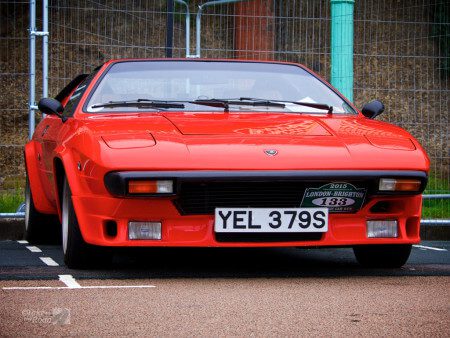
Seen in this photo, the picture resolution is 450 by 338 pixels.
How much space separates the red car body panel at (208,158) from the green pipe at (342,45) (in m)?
4.21

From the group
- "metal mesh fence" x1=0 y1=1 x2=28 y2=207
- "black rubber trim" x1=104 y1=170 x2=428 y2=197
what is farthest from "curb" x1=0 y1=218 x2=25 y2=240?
"black rubber trim" x1=104 y1=170 x2=428 y2=197

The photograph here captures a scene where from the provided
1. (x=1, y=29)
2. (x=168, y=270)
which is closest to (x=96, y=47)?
(x=1, y=29)

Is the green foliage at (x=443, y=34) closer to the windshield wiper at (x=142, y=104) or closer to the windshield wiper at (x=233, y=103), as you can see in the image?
the windshield wiper at (x=233, y=103)

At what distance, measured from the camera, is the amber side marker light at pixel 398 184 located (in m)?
6.48

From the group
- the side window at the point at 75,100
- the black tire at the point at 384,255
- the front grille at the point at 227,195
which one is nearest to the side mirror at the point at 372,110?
the black tire at the point at 384,255

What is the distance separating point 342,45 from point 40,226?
3.75 metres

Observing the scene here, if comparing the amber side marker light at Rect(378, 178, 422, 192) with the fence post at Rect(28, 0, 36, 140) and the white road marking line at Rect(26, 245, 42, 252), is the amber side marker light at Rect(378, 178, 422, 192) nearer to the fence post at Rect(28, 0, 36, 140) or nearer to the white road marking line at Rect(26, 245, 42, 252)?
the white road marking line at Rect(26, 245, 42, 252)

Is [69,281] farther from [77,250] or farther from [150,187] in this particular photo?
[150,187]

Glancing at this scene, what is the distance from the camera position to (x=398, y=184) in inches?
257

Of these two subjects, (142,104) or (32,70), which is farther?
(32,70)

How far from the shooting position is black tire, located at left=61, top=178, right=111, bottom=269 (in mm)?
6652

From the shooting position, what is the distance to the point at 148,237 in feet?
20.7

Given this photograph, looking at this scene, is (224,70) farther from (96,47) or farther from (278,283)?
(96,47)

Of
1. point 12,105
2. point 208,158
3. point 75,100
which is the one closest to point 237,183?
point 208,158
